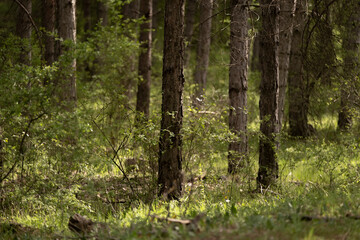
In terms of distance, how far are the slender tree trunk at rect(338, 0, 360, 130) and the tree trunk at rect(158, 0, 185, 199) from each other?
3439 mm

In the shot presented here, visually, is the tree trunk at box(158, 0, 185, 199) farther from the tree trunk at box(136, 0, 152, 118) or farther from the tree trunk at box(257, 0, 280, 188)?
the tree trunk at box(136, 0, 152, 118)

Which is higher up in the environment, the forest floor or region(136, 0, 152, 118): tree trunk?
region(136, 0, 152, 118): tree trunk

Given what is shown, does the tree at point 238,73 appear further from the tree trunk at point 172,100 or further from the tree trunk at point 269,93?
the tree trunk at point 172,100

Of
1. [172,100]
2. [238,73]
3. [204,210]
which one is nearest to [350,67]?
[238,73]

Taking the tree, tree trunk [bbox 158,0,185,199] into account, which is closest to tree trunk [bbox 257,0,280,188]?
the tree

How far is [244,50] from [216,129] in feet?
9.12

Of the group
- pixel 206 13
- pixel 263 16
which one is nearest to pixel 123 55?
pixel 206 13

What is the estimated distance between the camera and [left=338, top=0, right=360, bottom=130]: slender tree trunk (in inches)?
341

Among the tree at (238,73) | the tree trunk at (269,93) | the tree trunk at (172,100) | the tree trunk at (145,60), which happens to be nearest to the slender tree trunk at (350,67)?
the tree trunk at (269,93)

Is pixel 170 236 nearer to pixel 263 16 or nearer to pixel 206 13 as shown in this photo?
pixel 263 16

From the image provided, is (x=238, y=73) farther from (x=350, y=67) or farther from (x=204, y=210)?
(x=204, y=210)

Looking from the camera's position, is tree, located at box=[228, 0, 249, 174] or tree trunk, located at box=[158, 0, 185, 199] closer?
tree trunk, located at box=[158, 0, 185, 199]

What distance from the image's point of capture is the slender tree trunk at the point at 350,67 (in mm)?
8656

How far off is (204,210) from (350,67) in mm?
5402
